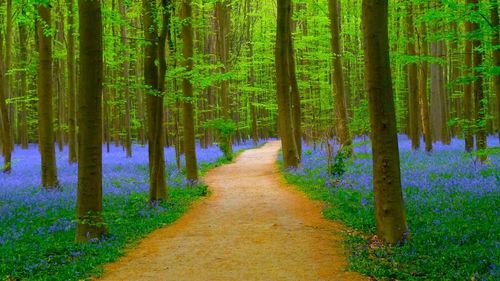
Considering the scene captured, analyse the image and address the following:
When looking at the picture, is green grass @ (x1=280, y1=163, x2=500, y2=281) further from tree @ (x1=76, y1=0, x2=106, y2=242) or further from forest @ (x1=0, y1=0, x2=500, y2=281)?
tree @ (x1=76, y1=0, x2=106, y2=242)

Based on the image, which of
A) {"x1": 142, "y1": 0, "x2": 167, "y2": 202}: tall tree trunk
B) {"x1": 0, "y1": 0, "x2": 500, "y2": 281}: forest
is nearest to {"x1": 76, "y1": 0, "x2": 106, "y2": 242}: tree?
{"x1": 0, "y1": 0, "x2": 500, "y2": 281}: forest

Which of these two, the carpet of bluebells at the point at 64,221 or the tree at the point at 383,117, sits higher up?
the tree at the point at 383,117

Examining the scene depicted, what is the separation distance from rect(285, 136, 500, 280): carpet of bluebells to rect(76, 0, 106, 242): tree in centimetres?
509

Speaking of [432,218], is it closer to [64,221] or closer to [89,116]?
[89,116]

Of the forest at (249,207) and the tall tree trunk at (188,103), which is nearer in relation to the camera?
the forest at (249,207)

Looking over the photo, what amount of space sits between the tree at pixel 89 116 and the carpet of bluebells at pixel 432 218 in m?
5.09

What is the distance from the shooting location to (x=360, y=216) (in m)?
9.94

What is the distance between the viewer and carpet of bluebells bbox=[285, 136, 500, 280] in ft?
20.6

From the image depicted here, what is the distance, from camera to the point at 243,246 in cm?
830

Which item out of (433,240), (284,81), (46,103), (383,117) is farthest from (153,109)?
(284,81)

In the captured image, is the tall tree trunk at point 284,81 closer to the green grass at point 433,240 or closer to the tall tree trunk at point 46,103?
the green grass at point 433,240

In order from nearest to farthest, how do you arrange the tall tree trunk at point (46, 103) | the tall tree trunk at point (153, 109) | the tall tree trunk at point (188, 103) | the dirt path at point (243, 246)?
the dirt path at point (243, 246)
the tall tree trunk at point (153, 109)
the tall tree trunk at point (46, 103)
the tall tree trunk at point (188, 103)

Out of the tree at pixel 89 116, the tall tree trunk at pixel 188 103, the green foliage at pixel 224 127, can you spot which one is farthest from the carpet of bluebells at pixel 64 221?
the green foliage at pixel 224 127

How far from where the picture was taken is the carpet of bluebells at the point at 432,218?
629cm
